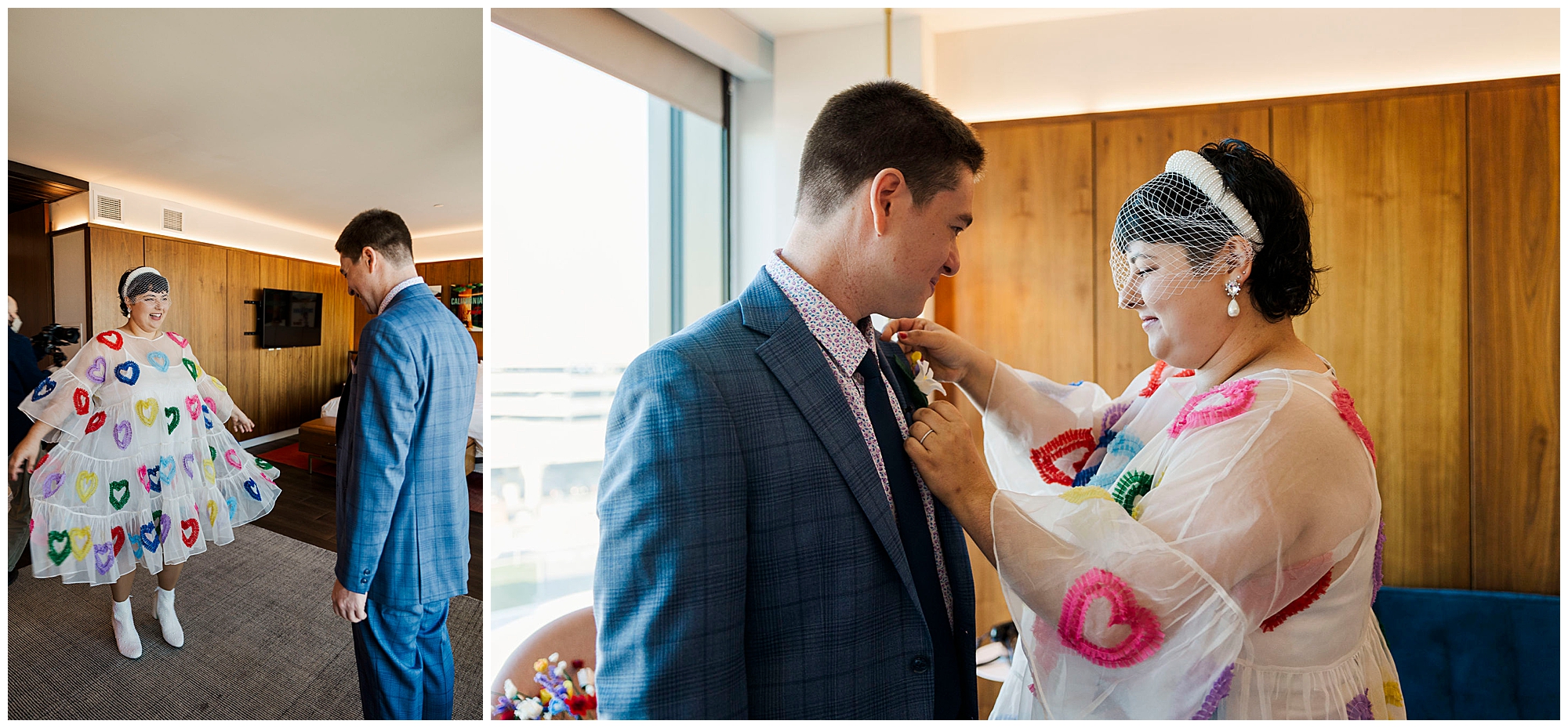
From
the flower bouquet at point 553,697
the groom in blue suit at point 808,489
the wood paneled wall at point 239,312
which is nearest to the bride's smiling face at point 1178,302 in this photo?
the groom in blue suit at point 808,489

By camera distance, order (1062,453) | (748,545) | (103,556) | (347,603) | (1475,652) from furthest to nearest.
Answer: (1475,652), (1062,453), (347,603), (103,556), (748,545)

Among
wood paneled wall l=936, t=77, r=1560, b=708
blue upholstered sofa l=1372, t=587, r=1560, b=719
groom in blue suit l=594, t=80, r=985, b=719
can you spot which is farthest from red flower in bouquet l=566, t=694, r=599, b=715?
blue upholstered sofa l=1372, t=587, r=1560, b=719

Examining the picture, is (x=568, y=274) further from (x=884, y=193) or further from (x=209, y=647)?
(x=884, y=193)

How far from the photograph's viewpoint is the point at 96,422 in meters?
0.93

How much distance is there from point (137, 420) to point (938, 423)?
43.2 inches

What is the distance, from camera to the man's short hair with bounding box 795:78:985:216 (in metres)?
0.95

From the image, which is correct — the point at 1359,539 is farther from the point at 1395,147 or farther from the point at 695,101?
the point at 695,101

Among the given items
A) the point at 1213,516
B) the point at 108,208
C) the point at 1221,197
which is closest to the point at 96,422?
the point at 108,208

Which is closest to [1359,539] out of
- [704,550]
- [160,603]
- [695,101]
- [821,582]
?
[821,582]

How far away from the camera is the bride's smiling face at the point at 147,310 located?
917 mm

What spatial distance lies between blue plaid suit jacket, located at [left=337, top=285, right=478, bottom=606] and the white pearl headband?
1200mm

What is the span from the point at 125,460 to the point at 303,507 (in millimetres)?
214

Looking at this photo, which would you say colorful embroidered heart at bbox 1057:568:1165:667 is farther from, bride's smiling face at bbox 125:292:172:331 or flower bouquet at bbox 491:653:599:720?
bride's smiling face at bbox 125:292:172:331

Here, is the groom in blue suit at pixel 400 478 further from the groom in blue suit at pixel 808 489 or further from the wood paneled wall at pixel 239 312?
the groom in blue suit at pixel 808 489
